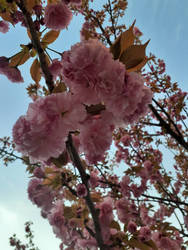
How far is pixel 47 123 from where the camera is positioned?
69 centimetres

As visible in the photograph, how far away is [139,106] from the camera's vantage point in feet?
2.60

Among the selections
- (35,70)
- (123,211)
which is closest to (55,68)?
(35,70)

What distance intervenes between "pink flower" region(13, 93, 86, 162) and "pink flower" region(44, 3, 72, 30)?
108cm

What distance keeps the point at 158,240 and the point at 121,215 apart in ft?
1.97

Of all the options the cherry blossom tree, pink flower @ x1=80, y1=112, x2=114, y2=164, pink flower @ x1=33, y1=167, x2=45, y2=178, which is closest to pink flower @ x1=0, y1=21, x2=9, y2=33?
the cherry blossom tree

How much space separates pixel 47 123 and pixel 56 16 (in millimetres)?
1234

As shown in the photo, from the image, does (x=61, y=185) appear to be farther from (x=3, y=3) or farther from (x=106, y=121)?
(x=3, y=3)

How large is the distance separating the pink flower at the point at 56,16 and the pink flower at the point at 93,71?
0.98 metres

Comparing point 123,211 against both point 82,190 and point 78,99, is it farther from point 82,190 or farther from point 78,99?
point 78,99

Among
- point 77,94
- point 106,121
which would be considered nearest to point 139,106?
point 106,121

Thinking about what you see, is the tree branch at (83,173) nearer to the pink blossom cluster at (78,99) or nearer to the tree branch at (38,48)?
the pink blossom cluster at (78,99)

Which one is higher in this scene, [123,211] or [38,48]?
[38,48]

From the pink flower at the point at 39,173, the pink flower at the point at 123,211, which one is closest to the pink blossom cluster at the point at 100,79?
the pink flower at the point at 39,173

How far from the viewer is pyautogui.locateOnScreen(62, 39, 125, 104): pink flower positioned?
0.66 m
